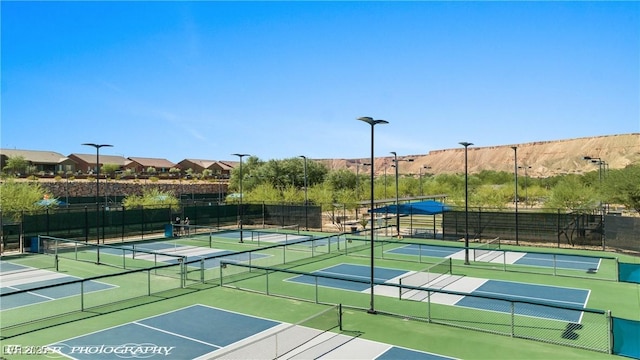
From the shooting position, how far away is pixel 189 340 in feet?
46.9

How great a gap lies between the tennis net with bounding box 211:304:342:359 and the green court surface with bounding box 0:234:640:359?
0.71 m

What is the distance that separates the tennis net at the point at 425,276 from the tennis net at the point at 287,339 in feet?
16.5

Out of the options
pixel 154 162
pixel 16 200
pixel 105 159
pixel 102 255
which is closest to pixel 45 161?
pixel 105 159

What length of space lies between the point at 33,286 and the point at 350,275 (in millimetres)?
15667

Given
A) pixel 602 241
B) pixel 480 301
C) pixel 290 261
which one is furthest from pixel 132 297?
pixel 602 241

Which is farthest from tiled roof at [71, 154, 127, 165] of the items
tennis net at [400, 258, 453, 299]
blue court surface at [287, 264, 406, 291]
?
tennis net at [400, 258, 453, 299]

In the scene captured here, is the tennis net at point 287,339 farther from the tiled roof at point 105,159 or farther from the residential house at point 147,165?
the tiled roof at point 105,159

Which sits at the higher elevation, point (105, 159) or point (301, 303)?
point (105, 159)

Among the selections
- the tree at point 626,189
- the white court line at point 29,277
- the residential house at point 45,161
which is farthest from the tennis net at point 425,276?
the residential house at point 45,161

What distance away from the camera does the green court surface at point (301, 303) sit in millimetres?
13922

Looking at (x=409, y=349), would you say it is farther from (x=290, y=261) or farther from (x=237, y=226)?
(x=237, y=226)

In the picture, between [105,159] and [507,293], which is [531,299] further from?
[105,159]

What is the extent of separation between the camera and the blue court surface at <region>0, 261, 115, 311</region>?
756 inches

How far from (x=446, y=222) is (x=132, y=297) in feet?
95.0
